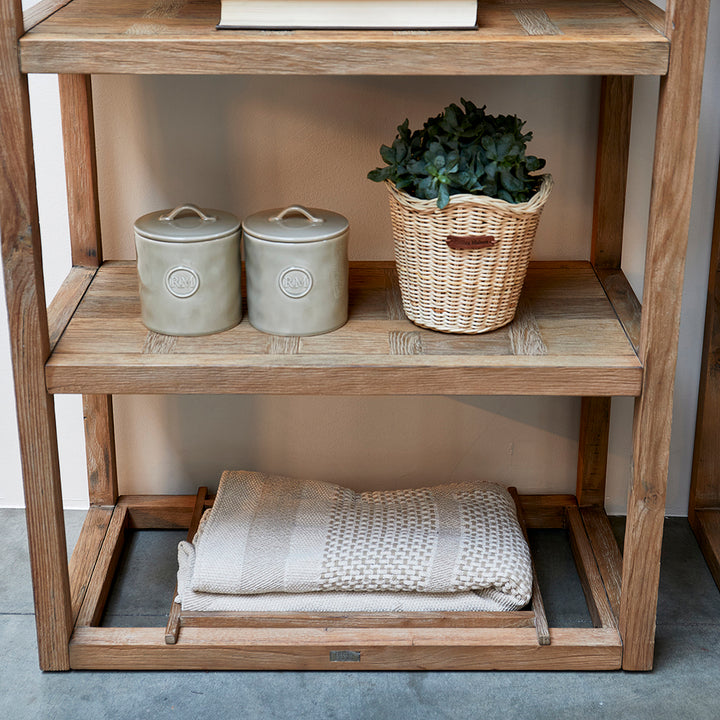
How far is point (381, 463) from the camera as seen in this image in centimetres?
191

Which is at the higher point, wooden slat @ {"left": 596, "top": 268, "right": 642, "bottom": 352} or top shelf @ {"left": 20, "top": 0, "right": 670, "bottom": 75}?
top shelf @ {"left": 20, "top": 0, "right": 670, "bottom": 75}

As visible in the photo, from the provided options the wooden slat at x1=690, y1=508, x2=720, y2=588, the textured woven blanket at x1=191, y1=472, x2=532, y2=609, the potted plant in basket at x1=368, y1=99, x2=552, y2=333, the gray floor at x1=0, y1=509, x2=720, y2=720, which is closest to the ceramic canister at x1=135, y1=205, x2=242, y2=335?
the potted plant in basket at x1=368, y1=99, x2=552, y2=333

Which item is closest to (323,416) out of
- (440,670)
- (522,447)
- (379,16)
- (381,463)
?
(381,463)

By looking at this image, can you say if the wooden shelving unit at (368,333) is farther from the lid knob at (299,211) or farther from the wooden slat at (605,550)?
the lid knob at (299,211)

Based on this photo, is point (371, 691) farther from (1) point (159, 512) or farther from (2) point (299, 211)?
(2) point (299, 211)

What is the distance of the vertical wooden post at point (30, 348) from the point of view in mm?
1243

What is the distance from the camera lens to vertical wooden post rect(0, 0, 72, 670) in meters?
1.24

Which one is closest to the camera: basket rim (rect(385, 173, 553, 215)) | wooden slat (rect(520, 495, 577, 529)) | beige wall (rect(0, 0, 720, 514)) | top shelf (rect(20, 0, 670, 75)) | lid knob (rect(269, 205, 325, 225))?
top shelf (rect(20, 0, 670, 75))

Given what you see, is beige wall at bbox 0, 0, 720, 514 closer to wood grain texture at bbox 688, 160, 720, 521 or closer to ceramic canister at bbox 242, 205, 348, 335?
wood grain texture at bbox 688, 160, 720, 521

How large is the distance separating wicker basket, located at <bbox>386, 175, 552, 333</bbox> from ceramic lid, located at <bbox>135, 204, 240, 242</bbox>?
9.2 inches

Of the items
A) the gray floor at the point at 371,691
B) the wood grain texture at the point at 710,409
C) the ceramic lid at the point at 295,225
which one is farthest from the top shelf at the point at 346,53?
the gray floor at the point at 371,691

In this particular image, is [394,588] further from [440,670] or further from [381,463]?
[381,463]

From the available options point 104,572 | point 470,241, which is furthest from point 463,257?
point 104,572

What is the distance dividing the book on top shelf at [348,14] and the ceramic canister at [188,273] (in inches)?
11.1
